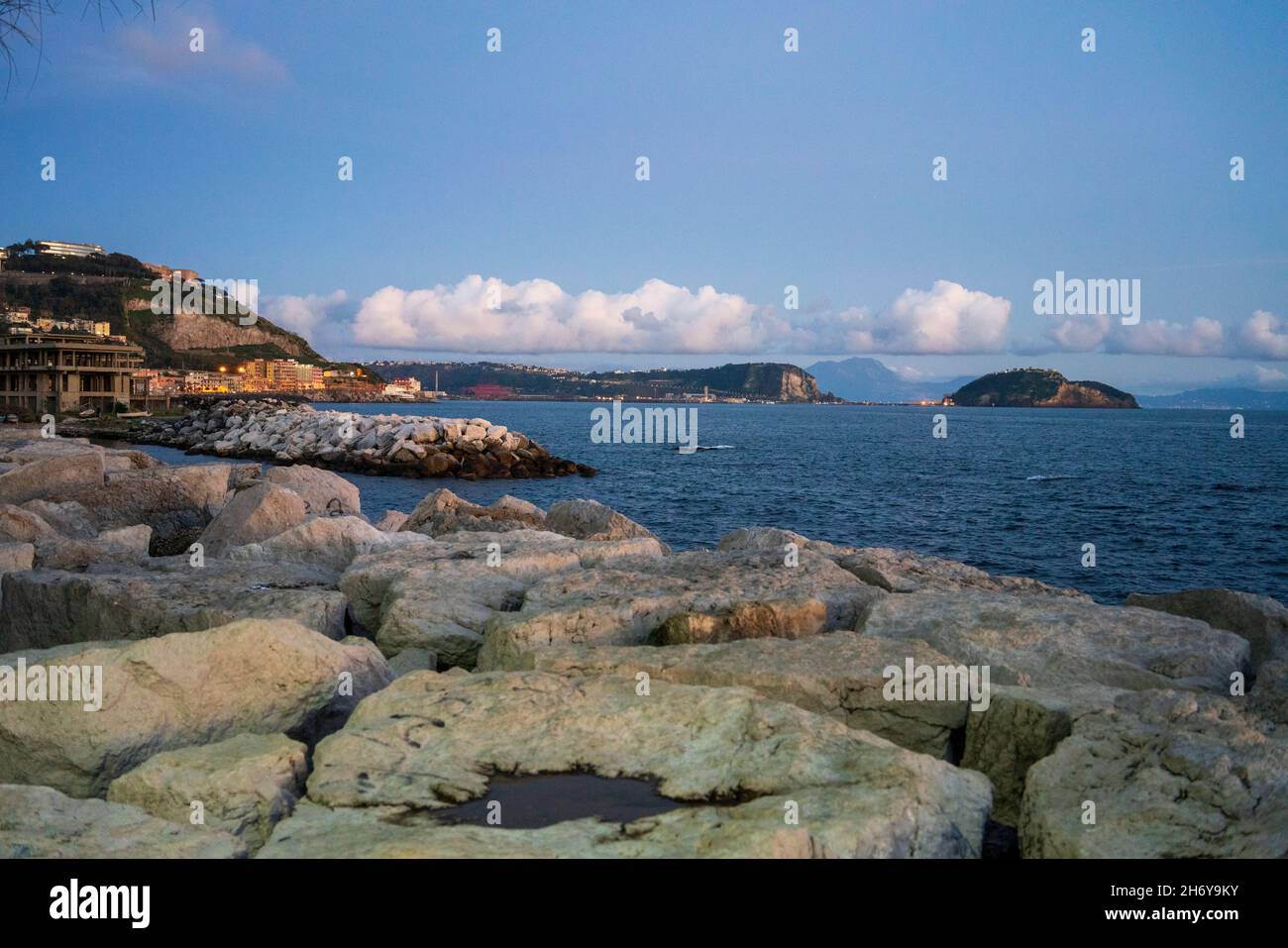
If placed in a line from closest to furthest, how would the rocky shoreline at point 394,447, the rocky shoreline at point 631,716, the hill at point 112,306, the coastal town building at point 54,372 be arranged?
the rocky shoreline at point 631,716, the rocky shoreline at point 394,447, the coastal town building at point 54,372, the hill at point 112,306

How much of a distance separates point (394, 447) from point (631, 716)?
5132cm

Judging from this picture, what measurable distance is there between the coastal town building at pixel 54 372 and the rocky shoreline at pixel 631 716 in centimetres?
9336

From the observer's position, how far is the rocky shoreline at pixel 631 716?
4641mm

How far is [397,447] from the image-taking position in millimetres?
54750

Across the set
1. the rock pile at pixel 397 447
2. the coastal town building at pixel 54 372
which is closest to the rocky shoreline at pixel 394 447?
the rock pile at pixel 397 447

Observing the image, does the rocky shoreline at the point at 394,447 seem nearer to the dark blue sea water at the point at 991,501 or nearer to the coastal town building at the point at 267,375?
the dark blue sea water at the point at 991,501

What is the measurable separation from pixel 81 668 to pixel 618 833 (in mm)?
4078

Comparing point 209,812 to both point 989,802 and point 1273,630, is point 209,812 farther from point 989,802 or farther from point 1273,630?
point 1273,630

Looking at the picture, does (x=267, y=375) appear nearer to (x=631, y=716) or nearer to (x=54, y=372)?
(x=54, y=372)

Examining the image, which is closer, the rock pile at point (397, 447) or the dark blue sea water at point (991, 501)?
the dark blue sea water at point (991, 501)

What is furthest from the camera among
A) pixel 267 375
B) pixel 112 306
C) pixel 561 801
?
pixel 267 375

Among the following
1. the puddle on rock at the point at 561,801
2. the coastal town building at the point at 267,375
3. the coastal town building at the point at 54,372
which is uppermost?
the coastal town building at the point at 267,375

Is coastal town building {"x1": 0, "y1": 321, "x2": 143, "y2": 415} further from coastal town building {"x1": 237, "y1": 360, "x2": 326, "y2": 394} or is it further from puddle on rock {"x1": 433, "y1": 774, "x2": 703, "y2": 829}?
puddle on rock {"x1": 433, "y1": 774, "x2": 703, "y2": 829}

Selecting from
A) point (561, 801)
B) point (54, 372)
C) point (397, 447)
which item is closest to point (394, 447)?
point (397, 447)
